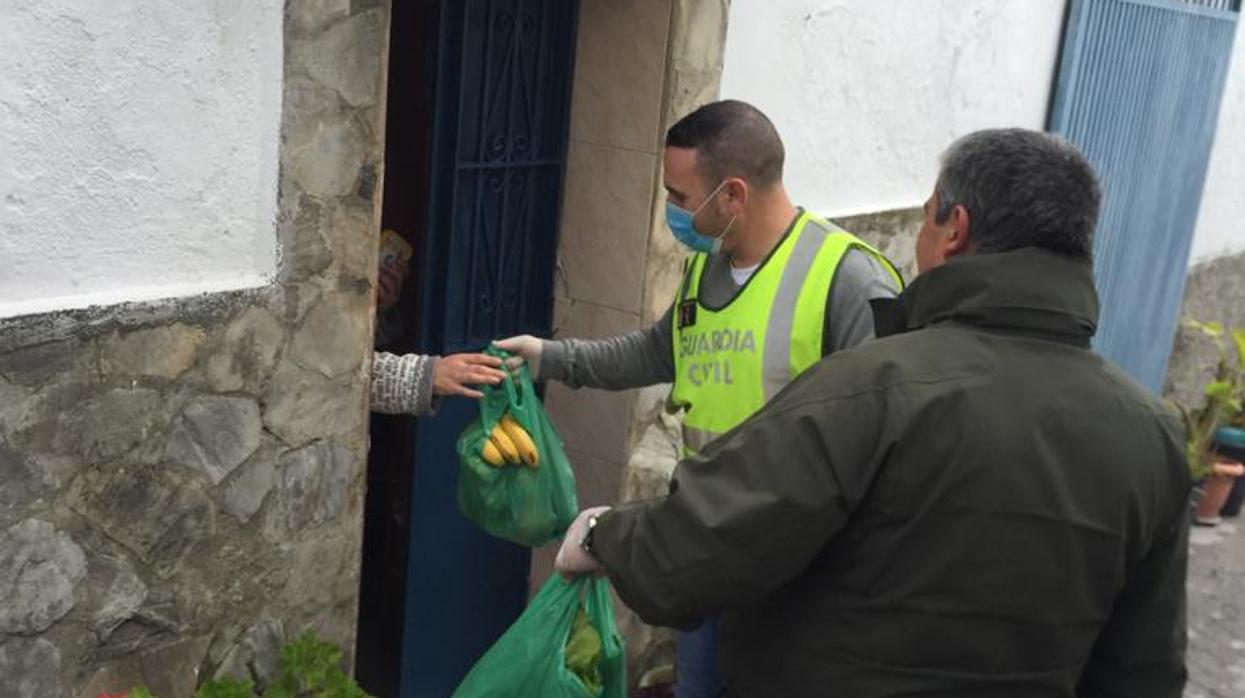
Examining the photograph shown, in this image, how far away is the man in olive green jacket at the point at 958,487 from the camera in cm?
213

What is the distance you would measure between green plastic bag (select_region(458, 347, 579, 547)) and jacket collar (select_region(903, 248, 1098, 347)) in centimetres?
120

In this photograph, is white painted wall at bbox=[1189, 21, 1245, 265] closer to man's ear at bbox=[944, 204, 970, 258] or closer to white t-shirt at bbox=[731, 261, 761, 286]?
white t-shirt at bbox=[731, 261, 761, 286]

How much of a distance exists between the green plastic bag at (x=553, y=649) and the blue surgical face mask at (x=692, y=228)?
0.87 metres

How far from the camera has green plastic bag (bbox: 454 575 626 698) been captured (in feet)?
9.31

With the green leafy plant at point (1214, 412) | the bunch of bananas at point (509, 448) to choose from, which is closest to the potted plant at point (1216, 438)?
the green leafy plant at point (1214, 412)

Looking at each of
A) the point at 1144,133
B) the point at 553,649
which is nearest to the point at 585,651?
the point at 553,649

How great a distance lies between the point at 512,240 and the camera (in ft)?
13.1

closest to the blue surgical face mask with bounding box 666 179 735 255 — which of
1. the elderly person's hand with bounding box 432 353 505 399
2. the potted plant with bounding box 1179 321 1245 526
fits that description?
the elderly person's hand with bounding box 432 353 505 399

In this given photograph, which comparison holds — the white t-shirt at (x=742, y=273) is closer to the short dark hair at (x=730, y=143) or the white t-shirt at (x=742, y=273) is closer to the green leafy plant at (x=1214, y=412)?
the short dark hair at (x=730, y=143)

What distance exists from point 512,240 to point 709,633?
4.27 ft

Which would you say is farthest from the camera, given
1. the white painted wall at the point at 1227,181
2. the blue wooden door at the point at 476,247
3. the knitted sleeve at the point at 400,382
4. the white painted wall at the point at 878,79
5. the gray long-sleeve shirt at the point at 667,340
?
the white painted wall at the point at 1227,181

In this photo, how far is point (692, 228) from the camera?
3240 mm

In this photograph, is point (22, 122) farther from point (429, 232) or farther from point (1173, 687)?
point (1173, 687)

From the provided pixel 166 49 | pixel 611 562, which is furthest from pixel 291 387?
pixel 611 562
